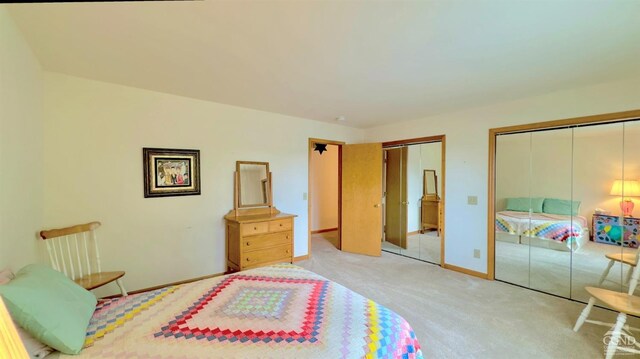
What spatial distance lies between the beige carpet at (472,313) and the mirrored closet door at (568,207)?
1.26ft

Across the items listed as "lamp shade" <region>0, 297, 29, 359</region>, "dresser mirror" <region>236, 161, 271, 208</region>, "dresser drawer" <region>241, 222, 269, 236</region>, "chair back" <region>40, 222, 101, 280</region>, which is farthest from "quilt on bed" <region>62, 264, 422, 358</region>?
"dresser mirror" <region>236, 161, 271, 208</region>

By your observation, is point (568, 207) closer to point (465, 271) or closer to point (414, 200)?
point (465, 271)

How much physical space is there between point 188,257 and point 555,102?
4642 millimetres

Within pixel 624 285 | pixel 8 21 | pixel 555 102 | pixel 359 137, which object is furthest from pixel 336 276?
pixel 8 21

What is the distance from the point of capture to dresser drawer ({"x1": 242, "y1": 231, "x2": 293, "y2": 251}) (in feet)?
10.6

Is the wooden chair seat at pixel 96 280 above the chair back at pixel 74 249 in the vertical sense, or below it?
below

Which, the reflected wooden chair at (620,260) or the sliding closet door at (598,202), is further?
the sliding closet door at (598,202)

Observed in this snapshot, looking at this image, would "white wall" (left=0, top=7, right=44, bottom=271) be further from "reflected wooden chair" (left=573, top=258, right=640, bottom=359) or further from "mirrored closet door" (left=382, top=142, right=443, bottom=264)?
"mirrored closet door" (left=382, top=142, right=443, bottom=264)

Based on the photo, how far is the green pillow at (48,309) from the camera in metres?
1.09

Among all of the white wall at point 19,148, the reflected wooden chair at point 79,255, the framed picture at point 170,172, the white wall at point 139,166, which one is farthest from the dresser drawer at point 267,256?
the white wall at point 19,148

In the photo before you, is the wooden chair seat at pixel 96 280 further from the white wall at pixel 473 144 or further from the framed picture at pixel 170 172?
the white wall at pixel 473 144

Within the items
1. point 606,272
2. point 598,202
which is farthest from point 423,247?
point 598,202

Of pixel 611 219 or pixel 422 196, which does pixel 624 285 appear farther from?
pixel 422 196

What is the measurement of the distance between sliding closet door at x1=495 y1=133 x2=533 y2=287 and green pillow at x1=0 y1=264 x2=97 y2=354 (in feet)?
13.4
